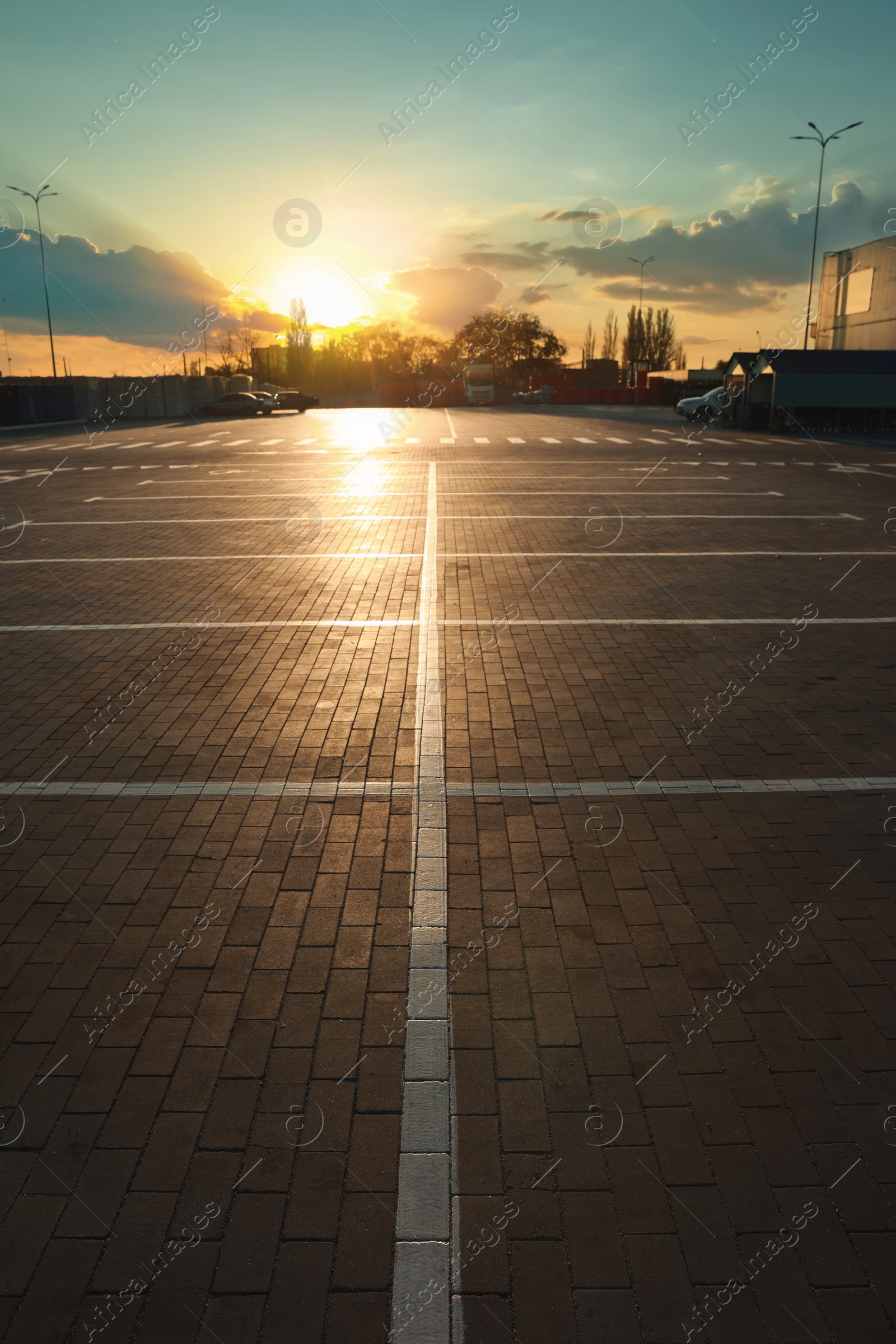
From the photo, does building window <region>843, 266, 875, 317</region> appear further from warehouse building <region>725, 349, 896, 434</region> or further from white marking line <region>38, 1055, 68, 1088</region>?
white marking line <region>38, 1055, 68, 1088</region>

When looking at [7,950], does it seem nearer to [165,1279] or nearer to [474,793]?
[165,1279]

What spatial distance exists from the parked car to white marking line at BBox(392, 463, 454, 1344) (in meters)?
42.2

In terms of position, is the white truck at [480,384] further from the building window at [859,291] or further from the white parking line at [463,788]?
the white parking line at [463,788]

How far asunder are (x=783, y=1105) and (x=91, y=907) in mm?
3354

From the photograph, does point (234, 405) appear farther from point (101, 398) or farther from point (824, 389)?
point (824, 389)

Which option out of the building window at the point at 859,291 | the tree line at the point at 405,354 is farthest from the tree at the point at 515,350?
the building window at the point at 859,291

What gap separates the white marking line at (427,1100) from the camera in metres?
2.92

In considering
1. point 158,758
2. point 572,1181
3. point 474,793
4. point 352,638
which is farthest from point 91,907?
point 352,638

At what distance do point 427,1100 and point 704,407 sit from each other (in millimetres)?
47314

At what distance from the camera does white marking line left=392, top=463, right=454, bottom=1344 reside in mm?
2918

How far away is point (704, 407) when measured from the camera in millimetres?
46625

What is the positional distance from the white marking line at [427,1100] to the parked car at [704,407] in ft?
139

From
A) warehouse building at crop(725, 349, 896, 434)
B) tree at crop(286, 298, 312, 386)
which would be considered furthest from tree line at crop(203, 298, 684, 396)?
warehouse building at crop(725, 349, 896, 434)

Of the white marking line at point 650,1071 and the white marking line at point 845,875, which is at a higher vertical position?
the white marking line at point 845,875
